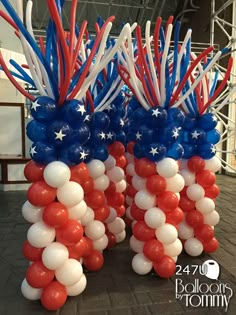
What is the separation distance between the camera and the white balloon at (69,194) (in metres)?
1.85

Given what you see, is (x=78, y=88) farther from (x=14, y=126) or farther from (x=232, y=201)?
(x=14, y=126)

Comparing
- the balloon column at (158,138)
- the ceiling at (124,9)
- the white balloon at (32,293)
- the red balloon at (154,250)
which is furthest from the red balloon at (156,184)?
the ceiling at (124,9)

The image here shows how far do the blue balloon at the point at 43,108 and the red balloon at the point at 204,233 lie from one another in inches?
65.3

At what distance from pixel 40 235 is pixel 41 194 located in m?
0.25

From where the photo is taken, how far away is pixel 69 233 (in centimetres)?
188

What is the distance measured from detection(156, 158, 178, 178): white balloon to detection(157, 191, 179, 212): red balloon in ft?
0.49

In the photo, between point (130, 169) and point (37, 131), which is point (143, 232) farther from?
point (37, 131)

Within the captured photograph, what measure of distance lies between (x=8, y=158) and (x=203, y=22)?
690 cm

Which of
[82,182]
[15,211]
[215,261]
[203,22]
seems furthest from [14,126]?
[203,22]

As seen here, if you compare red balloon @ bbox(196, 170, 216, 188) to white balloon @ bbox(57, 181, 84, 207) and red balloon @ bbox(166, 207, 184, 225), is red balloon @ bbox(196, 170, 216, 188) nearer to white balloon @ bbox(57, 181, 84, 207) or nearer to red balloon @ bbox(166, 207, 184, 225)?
red balloon @ bbox(166, 207, 184, 225)

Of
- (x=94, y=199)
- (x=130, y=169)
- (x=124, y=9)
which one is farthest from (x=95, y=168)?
(x=124, y=9)

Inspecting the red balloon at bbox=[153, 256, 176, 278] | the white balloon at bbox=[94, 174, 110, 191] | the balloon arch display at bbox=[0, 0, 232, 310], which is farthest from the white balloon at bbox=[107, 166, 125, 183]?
the red balloon at bbox=[153, 256, 176, 278]

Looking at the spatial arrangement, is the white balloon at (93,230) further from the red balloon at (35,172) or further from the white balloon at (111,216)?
the red balloon at (35,172)

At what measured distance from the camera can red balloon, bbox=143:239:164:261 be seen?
7.39ft
